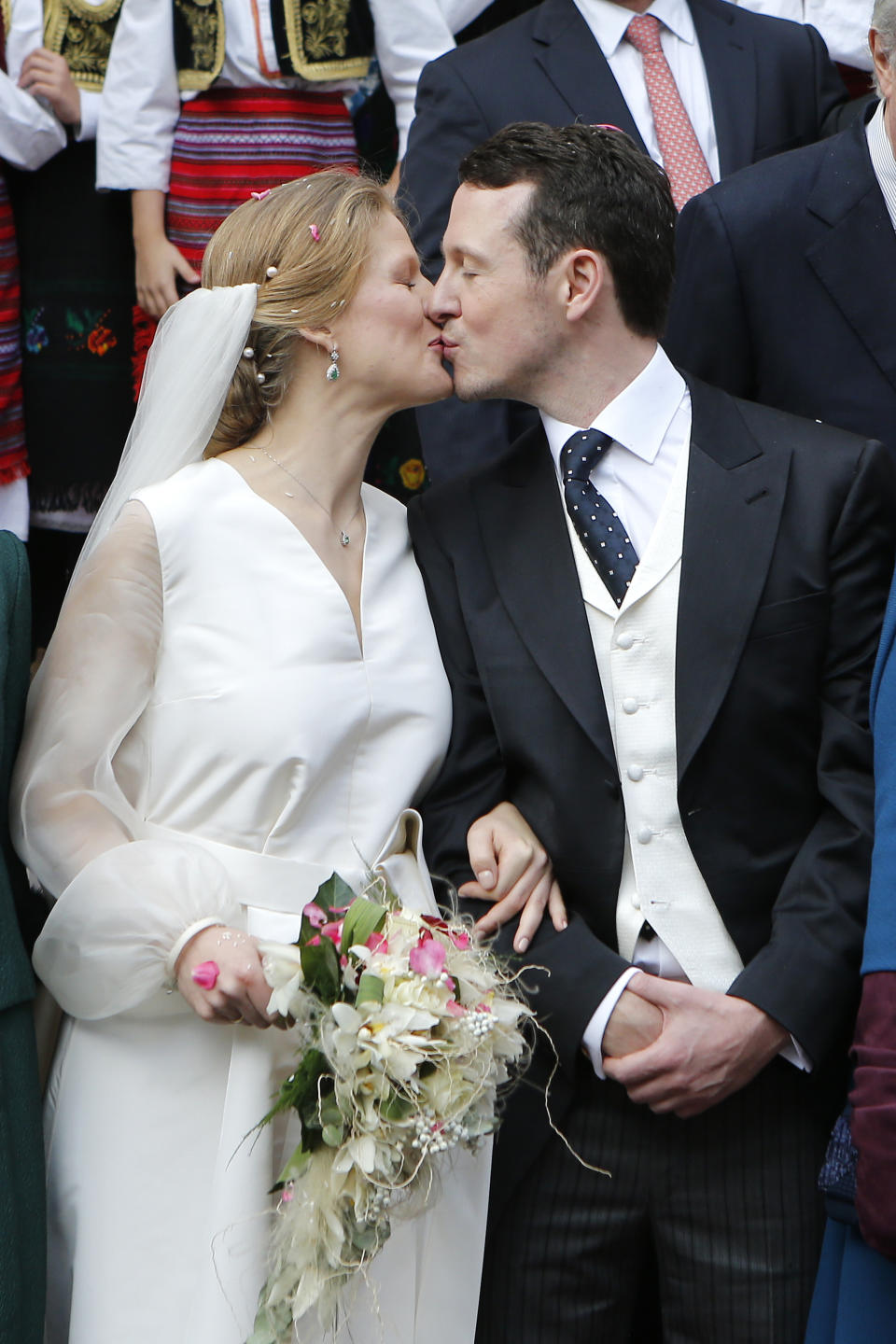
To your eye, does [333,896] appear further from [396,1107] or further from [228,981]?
[396,1107]

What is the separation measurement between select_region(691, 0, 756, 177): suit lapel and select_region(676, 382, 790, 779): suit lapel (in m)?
1.20

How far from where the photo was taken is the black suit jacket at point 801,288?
2982 mm

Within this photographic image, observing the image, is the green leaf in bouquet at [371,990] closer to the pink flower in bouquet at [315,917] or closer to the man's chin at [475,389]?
the pink flower in bouquet at [315,917]

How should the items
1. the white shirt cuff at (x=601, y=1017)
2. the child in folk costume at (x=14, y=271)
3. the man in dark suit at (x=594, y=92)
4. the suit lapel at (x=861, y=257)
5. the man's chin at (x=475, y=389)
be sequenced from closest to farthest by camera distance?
the white shirt cuff at (x=601, y=1017), the man's chin at (x=475, y=389), the suit lapel at (x=861, y=257), the man in dark suit at (x=594, y=92), the child in folk costume at (x=14, y=271)

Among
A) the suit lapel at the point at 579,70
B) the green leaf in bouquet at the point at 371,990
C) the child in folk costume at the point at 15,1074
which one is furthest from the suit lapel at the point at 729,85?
the green leaf in bouquet at the point at 371,990

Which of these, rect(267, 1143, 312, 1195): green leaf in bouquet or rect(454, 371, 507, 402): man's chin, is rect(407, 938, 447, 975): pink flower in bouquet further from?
rect(454, 371, 507, 402): man's chin

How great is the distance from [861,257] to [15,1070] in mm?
2061

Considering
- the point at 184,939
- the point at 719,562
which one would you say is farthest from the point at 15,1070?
the point at 719,562

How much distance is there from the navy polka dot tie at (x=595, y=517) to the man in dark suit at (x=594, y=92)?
0.66 m

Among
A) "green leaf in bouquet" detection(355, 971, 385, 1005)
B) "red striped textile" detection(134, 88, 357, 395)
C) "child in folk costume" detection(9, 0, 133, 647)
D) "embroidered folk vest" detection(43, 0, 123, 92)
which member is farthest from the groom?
"embroidered folk vest" detection(43, 0, 123, 92)

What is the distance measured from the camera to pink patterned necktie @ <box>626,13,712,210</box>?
3.54 meters

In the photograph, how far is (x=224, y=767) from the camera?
8.42 feet

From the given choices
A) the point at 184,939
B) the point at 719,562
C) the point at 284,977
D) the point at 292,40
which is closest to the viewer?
the point at 284,977

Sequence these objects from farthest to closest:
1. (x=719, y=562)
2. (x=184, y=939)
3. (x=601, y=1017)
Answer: (x=719, y=562) < (x=601, y=1017) < (x=184, y=939)
